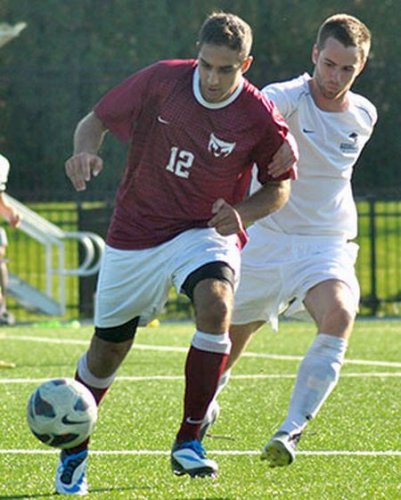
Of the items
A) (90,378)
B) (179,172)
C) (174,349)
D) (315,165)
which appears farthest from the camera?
(174,349)

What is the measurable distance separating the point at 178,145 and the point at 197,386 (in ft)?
3.50

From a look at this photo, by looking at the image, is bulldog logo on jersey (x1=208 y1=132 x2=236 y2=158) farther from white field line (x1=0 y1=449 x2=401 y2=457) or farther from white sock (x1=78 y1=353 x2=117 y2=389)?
white field line (x1=0 y1=449 x2=401 y2=457)

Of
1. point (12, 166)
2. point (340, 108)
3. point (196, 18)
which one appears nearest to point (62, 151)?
point (12, 166)

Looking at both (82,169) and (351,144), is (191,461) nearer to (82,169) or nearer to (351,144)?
(82,169)

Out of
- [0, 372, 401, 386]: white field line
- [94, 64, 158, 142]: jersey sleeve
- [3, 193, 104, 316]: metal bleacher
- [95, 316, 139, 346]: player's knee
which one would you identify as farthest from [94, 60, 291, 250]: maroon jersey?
[3, 193, 104, 316]: metal bleacher

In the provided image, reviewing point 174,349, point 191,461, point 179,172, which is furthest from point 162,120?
point 174,349

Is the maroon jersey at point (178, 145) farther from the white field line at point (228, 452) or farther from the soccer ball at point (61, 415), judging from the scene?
the white field line at point (228, 452)

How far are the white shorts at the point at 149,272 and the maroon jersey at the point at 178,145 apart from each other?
0.18ft

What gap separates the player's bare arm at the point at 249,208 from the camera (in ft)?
22.0

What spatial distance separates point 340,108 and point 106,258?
1497 mm

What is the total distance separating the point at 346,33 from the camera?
7.52 metres

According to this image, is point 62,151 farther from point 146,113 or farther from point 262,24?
point 146,113


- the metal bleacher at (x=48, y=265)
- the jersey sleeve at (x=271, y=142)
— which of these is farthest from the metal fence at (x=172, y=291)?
the jersey sleeve at (x=271, y=142)

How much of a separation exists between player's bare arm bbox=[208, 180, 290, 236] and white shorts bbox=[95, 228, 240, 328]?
4.6 inches
